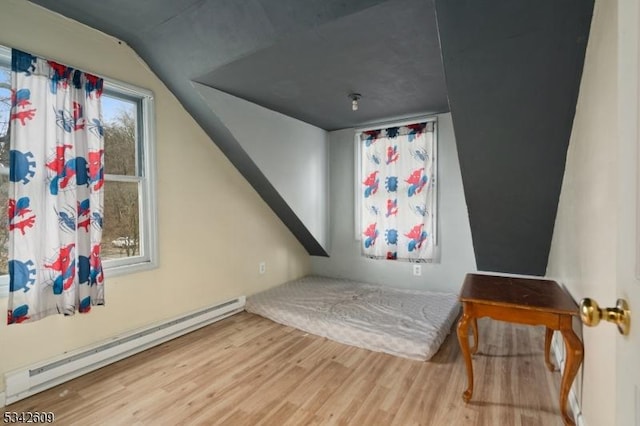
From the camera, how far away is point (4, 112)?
160 cm

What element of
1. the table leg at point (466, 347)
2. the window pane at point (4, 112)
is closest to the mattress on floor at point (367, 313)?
the table leg at point (466, 347)

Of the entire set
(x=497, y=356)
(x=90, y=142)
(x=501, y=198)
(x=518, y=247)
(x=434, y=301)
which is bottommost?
(x=497, y=356)

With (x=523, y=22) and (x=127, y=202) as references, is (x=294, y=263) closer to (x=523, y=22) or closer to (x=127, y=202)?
(x=127, y=202)

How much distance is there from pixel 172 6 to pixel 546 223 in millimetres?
2816

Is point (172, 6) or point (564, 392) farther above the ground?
point (172, 6)

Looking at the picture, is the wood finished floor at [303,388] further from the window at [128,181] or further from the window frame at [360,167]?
the window frame at [360,167]

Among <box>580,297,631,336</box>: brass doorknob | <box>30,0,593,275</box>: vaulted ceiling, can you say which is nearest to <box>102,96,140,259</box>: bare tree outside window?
<box>30,0,593,275</box>: vaulted ceiling

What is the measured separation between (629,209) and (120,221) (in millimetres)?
2583

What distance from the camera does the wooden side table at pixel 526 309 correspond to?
137cm

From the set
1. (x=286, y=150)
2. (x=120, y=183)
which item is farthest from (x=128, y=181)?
(x=286, y=150)

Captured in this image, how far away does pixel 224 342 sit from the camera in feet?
7.59

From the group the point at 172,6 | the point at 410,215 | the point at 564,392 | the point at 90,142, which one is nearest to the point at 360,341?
the point at 564,392

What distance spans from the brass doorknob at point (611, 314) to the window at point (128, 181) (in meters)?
2.45

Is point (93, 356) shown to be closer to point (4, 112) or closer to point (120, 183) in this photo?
point (120, 183)
